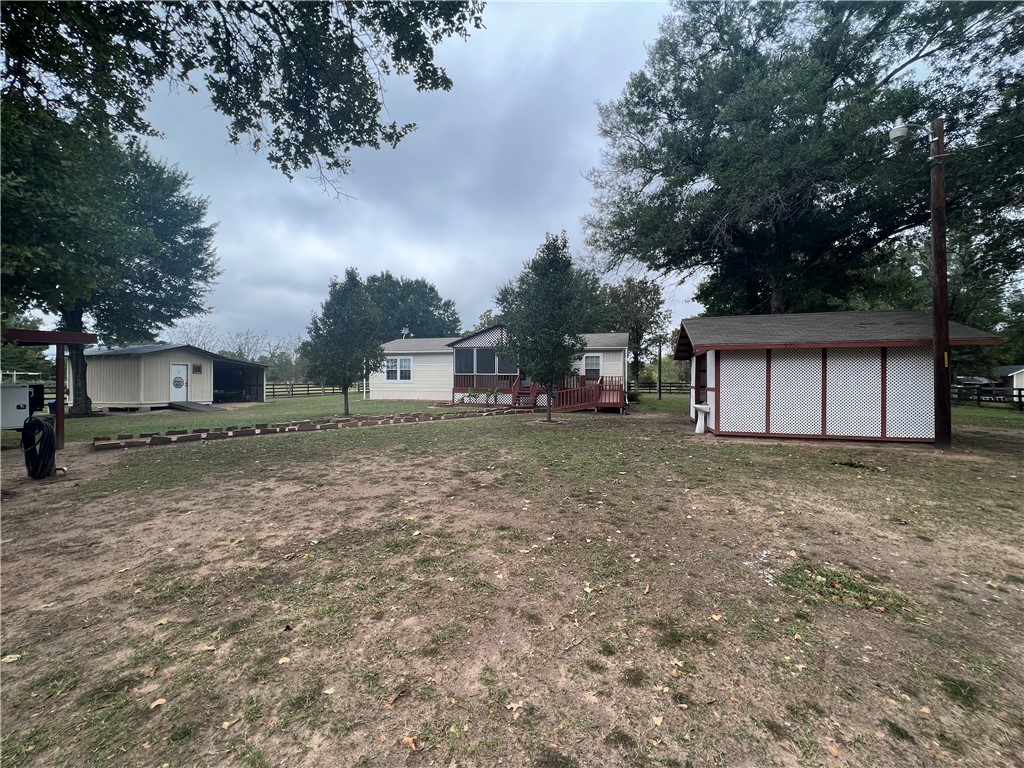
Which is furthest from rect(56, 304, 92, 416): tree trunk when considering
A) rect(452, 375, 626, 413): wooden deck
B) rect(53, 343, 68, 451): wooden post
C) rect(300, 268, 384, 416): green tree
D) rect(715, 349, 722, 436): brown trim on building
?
rect(715, 349, 722, 436): brown trim on building

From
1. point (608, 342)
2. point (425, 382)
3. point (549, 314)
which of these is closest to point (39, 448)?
point (549, 314)

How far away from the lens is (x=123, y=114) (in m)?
7.36

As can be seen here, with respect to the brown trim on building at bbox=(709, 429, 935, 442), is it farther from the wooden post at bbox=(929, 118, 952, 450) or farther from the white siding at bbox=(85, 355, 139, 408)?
the white siding at bbox=(85, 355, 139, 408)

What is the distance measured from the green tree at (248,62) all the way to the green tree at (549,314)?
6439 mm

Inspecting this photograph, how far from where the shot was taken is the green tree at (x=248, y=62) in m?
5.77

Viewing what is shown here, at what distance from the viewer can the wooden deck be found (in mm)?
18188

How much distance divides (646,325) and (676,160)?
16.2 meters

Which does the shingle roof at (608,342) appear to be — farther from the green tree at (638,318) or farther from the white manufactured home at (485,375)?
the green tree at (638,318)

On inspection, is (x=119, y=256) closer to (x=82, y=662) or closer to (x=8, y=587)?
(x=8, y=587)

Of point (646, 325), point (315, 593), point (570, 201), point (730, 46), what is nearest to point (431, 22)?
point (315, 593)

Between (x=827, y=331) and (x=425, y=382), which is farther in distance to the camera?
(x=425, y=382)

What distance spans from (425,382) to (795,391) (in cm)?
2014

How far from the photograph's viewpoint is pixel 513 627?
2674mm

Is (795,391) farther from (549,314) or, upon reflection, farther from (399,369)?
(399,369)
